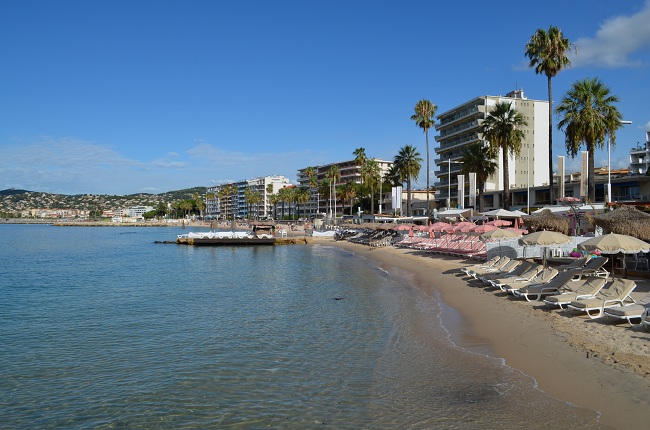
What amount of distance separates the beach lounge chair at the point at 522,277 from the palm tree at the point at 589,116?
64.9ft

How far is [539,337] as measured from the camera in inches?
446

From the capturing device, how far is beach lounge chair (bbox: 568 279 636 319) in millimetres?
12391

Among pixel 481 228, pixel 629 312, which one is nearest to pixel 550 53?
pixel 481 228

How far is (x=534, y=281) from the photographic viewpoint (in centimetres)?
1681

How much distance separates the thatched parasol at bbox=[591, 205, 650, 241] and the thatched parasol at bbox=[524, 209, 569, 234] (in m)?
5.67

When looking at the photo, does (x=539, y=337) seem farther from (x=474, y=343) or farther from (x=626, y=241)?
(x=626, y=241)

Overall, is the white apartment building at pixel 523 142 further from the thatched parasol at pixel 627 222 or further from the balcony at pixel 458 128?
the thatched parasol at pixel 627 222

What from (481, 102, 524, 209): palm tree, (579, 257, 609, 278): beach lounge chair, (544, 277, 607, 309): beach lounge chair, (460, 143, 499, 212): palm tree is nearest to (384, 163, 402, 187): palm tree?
(460, 143, 499, 212): palm tree

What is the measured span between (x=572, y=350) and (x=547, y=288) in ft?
18.4

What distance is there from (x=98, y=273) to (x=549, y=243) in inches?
1061

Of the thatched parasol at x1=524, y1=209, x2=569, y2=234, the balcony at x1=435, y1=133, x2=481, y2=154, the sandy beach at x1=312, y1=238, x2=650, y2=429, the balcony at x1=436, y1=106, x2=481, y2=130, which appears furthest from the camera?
the balcony at x1=436, y1=106, x2=481, y2=130

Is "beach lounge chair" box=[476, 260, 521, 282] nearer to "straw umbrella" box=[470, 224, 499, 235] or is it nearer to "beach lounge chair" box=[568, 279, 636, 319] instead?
"beach lounge chair" box=[568, 279, 636, 319]

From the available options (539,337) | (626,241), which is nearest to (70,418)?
(539,337)

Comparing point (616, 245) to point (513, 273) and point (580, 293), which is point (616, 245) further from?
point (513, 273)
